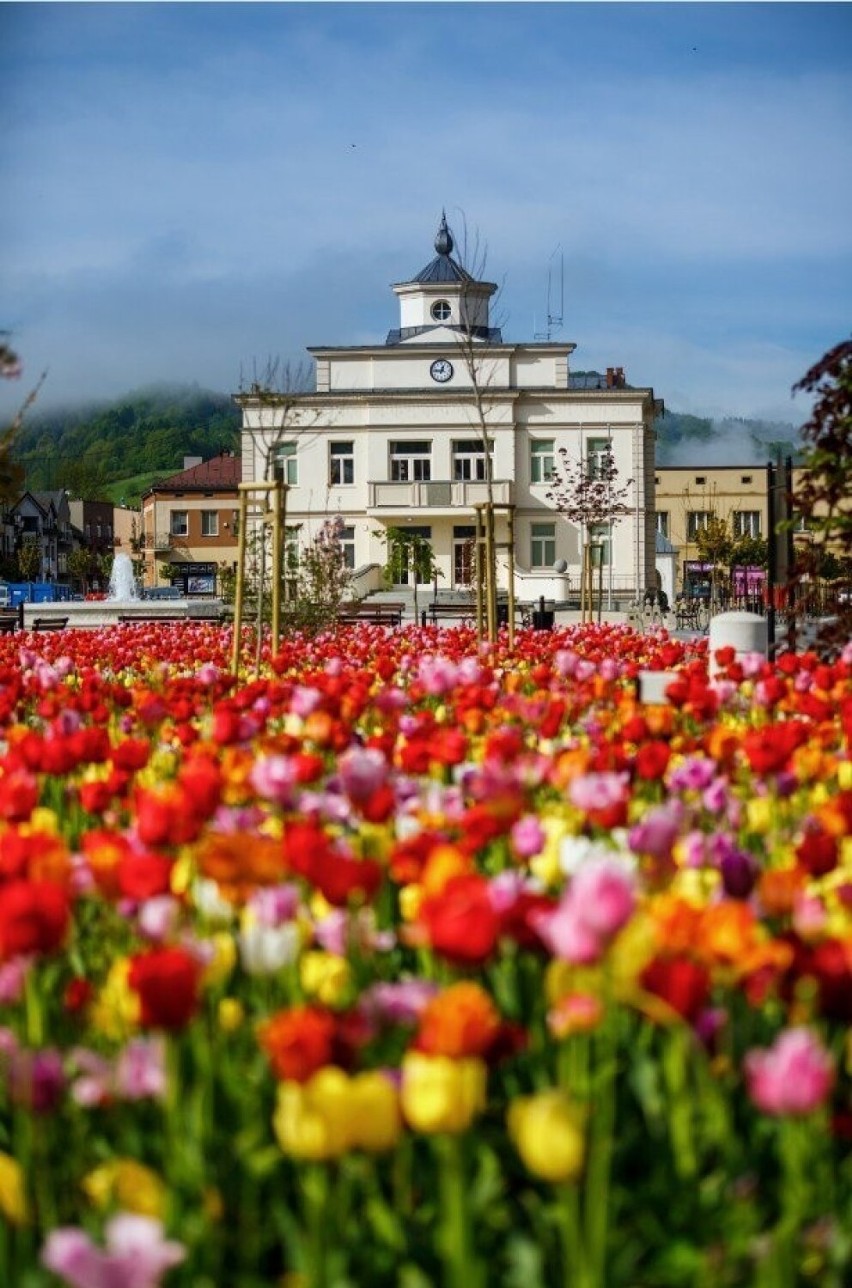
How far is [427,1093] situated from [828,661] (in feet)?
27.1

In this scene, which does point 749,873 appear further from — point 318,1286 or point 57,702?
point 57,702

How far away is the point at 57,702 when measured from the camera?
24.1 ft

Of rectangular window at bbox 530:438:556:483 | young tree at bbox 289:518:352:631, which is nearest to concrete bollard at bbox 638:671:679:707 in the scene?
young tree at bbox 289:518:352:631

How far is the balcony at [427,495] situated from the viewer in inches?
2633

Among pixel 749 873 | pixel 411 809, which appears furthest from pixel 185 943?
pixel 411 809

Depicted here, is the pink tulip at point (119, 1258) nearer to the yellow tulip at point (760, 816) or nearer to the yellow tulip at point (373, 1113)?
the yellow tulip at point (373, 1113)

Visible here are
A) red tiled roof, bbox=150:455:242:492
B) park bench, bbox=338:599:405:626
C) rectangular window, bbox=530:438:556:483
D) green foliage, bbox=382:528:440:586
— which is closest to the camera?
park bench, bbox=338:599:405:626

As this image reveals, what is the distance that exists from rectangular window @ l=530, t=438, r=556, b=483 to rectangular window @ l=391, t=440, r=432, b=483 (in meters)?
4.06

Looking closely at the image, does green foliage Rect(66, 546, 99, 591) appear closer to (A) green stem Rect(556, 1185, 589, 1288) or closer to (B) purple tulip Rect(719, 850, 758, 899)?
(B) purple tulip Rect(719, 850, 758, 899)

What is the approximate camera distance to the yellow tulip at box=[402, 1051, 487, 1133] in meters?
2.02

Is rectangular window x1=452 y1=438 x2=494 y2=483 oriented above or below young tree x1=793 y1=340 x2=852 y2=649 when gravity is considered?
above

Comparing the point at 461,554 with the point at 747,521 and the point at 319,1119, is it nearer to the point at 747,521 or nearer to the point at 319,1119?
the point at 747,521

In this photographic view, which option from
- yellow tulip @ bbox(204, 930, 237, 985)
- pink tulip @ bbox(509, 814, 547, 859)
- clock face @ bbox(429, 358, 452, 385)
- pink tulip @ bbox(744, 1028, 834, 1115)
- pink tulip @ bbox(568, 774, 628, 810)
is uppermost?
clock face @ bbox(429, 358, 452, 385)

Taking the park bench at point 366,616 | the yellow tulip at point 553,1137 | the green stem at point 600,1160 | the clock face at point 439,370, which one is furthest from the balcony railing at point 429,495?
the yellow tulip at point 553,1137
